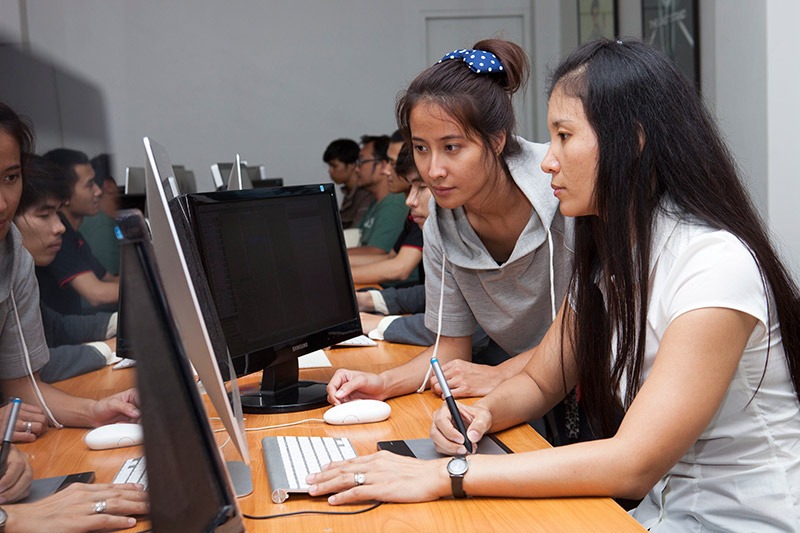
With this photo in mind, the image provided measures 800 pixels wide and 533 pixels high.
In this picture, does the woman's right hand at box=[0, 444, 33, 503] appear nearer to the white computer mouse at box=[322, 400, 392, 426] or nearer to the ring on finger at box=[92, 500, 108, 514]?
the ring on finger at box=[92, 500, 108, 514]

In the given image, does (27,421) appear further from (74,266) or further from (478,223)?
(478,223)

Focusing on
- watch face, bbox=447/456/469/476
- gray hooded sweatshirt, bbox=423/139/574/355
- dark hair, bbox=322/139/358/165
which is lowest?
watch face, bbox=447/456/469/476

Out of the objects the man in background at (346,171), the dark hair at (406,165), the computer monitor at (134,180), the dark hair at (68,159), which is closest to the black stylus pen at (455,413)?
the dark hair at (68,159)

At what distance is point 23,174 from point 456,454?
→ 819 mm

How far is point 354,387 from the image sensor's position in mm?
1365

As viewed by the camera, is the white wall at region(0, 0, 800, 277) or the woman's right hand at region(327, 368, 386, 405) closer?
the woman's right hand at region(327, 368, 386, 405)

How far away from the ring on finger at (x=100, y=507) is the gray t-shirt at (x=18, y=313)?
0.09 metres

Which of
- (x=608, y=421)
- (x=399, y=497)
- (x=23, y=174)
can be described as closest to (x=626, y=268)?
(x=608, y=421)

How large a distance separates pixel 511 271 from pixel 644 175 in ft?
1.74

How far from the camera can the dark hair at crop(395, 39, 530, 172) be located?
4.76 feet

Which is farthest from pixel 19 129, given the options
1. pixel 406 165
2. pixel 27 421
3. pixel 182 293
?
pixel 406 165

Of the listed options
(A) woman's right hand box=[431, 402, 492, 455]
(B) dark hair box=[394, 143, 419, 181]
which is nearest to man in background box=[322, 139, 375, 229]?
(B) dark hair box=[394, 143, 419, 181]

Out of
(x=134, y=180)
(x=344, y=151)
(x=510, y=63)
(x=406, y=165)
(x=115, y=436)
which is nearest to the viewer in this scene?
(x=115, y=436)

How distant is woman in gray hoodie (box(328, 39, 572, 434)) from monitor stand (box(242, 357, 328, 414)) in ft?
0.18
